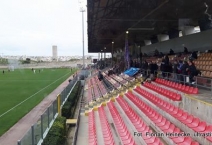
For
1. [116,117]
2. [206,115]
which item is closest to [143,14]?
[116,117]

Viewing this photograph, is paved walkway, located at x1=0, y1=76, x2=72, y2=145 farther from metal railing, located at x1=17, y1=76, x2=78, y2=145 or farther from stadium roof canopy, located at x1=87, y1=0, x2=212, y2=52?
stadium roof canopy, located at x1=87, y1=0, x2=212, y2=52

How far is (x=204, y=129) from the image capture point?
17.5ft

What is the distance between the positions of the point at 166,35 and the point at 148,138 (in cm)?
2244

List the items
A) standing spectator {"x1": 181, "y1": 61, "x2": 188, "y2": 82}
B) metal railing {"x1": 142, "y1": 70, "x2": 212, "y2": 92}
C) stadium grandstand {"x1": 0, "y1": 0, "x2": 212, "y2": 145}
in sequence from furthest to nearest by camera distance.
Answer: standing spectator {"x1": 181, "y1": 61, "x2": 188, "y2": 82}, metal railing {"x1": 142, "y1": 70, "x2": 212, "y2": 92}, stadium grandstand {"x1": 0, "y1": 0, "x2": 212, "y2": 145}

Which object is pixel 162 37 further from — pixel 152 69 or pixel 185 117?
pixel 185 117

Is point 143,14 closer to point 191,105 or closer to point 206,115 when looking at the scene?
point 191,105

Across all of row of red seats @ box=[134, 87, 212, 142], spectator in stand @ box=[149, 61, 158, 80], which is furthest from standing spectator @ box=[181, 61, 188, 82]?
spectator in stand @ box=[149, 61, 158, 80]

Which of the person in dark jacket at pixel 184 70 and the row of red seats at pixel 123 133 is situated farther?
the person in dark jacket at pixel 184 70

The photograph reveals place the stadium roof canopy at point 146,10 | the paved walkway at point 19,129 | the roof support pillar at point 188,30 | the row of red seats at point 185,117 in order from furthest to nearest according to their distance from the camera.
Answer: the roof support pillar at point 188,30 < the stadium roof canopy at point 146,10 < the paved walkway at point 19,129 < the row of red seats at point 185,117

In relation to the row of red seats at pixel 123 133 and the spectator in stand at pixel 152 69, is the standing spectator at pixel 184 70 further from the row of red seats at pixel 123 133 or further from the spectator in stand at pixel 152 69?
the spectator in stand at pixel 152 69

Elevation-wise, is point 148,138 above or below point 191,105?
below

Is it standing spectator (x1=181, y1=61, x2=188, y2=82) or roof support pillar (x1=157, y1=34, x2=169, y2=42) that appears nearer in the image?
standing spectator (x1=181, y1=61, x2=188, y2=82)

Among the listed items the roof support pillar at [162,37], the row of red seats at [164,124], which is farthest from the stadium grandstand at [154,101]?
the roof support pillar at [162,37]

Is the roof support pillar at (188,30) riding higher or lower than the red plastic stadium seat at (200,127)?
higher
